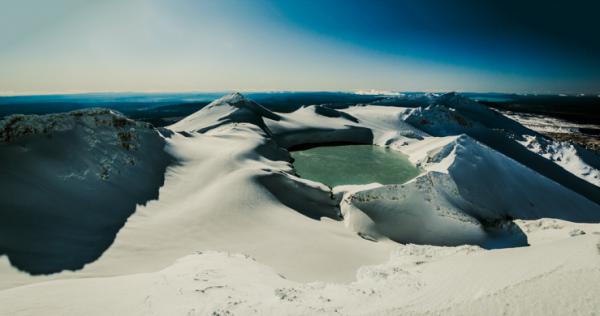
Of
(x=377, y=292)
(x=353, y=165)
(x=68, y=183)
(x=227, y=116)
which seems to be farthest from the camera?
(x=227, y=116)

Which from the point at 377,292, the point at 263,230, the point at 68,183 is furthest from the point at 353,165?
the point at 377,292

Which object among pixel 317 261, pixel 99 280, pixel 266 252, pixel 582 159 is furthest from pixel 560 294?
pixel 582 159

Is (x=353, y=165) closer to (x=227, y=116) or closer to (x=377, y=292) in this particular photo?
(x=227, y=116)

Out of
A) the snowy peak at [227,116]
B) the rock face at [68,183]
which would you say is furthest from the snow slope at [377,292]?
the snowy peak at [227,116]

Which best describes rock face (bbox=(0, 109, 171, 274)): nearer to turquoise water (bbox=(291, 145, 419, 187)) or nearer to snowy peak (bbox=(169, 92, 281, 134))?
turquoise water (bbox=(291, 145, 419, 187))

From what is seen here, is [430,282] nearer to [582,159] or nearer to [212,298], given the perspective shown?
[212,298]
